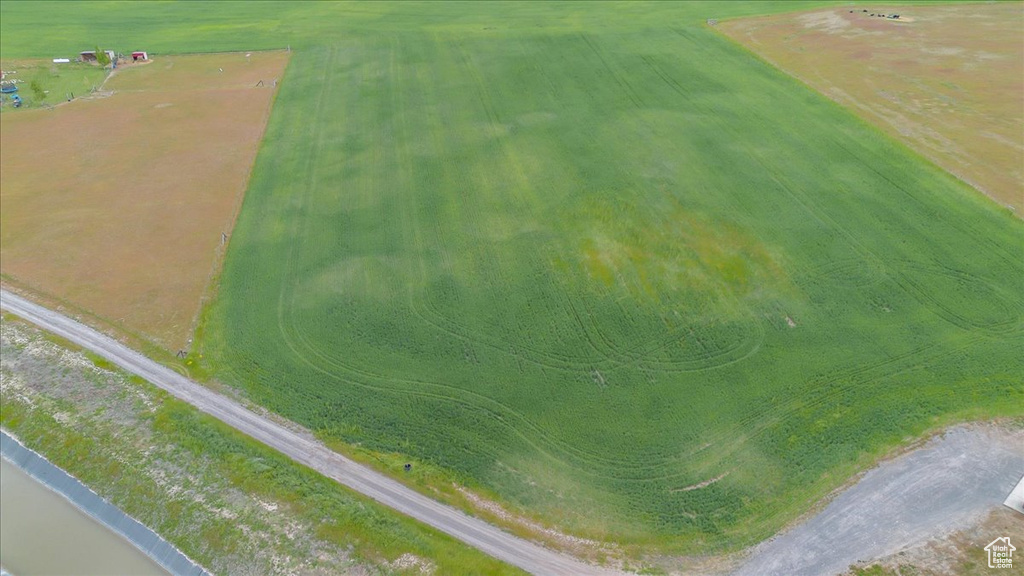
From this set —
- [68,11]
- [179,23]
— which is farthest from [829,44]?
[68,11]

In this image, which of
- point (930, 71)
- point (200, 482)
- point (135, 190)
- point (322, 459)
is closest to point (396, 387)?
point (322, 459)

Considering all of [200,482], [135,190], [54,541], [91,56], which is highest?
[91,56]

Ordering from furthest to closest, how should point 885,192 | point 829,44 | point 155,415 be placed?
point 829,44
point 885,192
point 155,415

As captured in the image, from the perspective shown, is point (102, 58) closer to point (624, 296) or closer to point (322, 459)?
point (322, 459)

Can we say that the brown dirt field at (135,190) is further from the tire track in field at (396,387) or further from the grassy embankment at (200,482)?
the tire track in field at (396,387)

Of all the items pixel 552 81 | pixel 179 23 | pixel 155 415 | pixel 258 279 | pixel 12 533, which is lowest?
pixel 12 533

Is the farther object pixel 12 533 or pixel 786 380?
pixel 786 380

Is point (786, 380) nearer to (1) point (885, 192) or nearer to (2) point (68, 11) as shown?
(1) point (885, 192)
